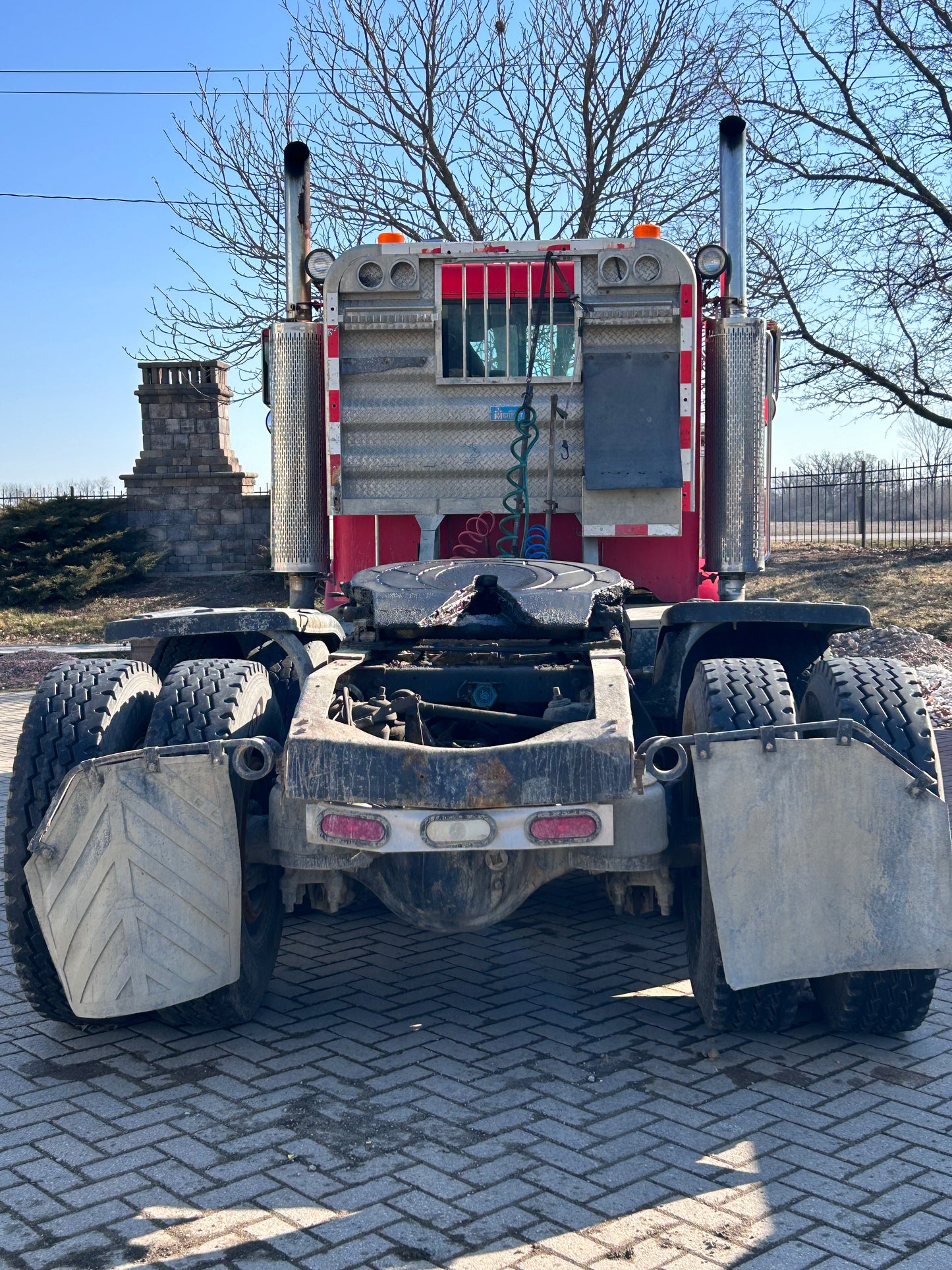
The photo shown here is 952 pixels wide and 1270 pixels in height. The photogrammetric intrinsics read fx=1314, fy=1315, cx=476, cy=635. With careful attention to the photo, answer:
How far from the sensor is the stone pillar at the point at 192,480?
2239cm

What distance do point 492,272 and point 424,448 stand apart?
0.89 m

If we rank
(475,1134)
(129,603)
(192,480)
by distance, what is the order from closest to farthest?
Answer: (475,1134)
(129,603)
(192,480)

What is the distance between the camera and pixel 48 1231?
3.17 meters

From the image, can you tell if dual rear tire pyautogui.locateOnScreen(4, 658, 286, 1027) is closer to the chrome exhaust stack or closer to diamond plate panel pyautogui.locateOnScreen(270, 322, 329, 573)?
diamond plate panel pyautogui.locateOnScreen(270, 322, 329, 573)

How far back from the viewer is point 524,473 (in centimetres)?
622

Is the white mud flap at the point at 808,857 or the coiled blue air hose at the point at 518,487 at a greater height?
the coiled blue air hose at the point at 518,487

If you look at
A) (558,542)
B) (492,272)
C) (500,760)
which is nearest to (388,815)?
(500,760)

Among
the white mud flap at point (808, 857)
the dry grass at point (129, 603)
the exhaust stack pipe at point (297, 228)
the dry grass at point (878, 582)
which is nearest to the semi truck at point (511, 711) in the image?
the white mud flap at point (808, 857)

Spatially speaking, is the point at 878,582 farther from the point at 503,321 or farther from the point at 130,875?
Answer: the point at 130,875

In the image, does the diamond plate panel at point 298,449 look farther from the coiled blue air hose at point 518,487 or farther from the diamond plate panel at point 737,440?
the diamond plate panel at point 737,440

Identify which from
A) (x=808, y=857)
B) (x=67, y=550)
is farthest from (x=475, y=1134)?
(x=67, y=550)

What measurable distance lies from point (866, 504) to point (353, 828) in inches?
915

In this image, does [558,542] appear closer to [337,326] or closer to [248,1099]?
[337,326]

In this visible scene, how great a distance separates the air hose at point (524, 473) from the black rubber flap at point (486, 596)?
1127 millimetres
